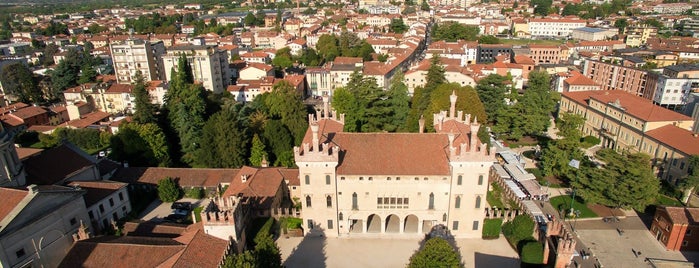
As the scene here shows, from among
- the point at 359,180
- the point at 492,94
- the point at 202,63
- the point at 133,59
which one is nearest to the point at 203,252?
the point at 359,180

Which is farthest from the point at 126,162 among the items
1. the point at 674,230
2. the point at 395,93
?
the point at 674,230

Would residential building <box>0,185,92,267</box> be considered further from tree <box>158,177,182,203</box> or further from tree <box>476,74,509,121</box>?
tree <box>476,74,509,121</box>

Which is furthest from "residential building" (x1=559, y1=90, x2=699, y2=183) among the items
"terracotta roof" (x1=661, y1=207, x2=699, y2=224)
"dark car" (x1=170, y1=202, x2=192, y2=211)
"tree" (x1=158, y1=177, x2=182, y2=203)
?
"tree" (x1=158, y1=177, x2=182, y2=203)

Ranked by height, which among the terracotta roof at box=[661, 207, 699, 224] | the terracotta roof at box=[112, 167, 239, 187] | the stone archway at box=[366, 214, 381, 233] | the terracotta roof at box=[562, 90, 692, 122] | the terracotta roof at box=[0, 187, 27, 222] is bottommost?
the stone archway at box=[366, 214, 381, 233]

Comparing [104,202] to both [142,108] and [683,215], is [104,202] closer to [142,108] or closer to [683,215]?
[142,108]

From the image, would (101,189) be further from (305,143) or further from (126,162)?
(305,143)
